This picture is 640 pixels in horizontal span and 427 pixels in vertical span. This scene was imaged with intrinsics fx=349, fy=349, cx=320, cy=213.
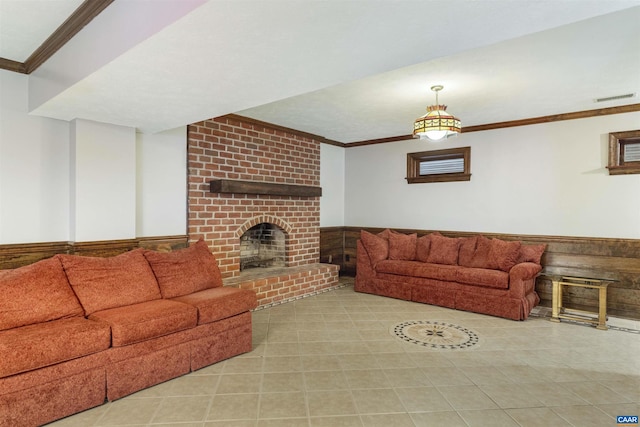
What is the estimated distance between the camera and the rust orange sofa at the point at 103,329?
6.52 ft

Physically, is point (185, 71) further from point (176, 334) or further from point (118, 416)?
point (118, 416)

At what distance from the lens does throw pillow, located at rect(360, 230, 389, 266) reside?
5261 mm

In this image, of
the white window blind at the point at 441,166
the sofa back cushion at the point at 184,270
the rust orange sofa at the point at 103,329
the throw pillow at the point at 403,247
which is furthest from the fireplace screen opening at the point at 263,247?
the white window blind at the point at 441,166

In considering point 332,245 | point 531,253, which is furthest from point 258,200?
point 531,253

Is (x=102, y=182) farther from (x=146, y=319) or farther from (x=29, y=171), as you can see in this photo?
(x=146, y=319)

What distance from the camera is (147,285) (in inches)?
113

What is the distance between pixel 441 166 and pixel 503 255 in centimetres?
175

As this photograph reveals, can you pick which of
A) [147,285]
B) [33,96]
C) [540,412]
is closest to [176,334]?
[147,285]

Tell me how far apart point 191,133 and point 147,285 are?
6.53 feet

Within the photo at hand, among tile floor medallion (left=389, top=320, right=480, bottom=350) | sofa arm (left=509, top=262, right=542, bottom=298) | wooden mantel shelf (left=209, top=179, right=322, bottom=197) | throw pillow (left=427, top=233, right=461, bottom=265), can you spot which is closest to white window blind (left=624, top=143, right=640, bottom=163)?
sofa arm (left=509, top=262, right=542, bottom=298)

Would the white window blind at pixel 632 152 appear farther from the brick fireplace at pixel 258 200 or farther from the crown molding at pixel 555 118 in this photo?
the brick fireplace at pixel 258 200

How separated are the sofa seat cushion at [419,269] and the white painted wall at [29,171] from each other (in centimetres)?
381

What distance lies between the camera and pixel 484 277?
4215 millimetres

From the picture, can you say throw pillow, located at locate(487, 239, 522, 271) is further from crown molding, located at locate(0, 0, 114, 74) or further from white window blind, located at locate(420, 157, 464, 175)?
crown molding, located at locate(0, 0, 114, 74)
